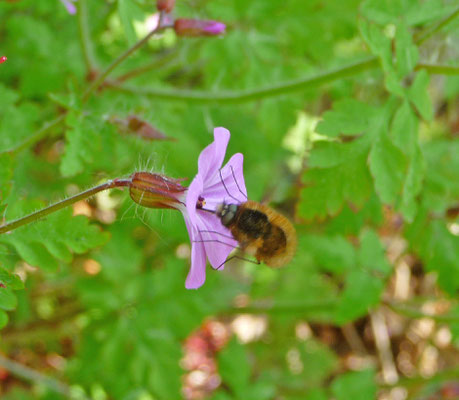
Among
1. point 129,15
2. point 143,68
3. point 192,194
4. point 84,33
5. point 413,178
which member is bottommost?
point 192,194

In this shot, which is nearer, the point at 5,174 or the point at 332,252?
the point at 5,174

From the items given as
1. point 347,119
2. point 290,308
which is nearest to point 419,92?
point 347,119

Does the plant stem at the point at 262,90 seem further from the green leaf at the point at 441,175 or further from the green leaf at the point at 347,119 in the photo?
the green leaf at the point at 441,175

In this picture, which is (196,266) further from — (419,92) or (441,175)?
(441,175)

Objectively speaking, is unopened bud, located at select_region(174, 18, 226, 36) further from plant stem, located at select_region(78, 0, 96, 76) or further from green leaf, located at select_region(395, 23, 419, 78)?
green leaf, located at select_region(395, 23, 419, 78)

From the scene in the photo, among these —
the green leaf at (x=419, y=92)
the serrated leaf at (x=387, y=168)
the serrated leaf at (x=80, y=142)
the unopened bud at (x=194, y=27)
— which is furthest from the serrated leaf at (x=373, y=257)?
the serrated leaf at (x=80, y=142)

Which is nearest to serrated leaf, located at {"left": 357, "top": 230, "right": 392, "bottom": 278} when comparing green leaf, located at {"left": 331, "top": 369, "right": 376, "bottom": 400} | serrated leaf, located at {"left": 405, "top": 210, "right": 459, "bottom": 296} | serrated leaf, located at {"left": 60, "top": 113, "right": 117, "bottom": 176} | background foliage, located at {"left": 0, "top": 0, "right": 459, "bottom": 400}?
background foliage, located at {"left": 0, "top": 0, "right": 459, "bottom": 400}

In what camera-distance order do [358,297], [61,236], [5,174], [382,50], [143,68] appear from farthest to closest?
[358,297]
[143,68]
[382,50]
[61,236]
[5,174]
